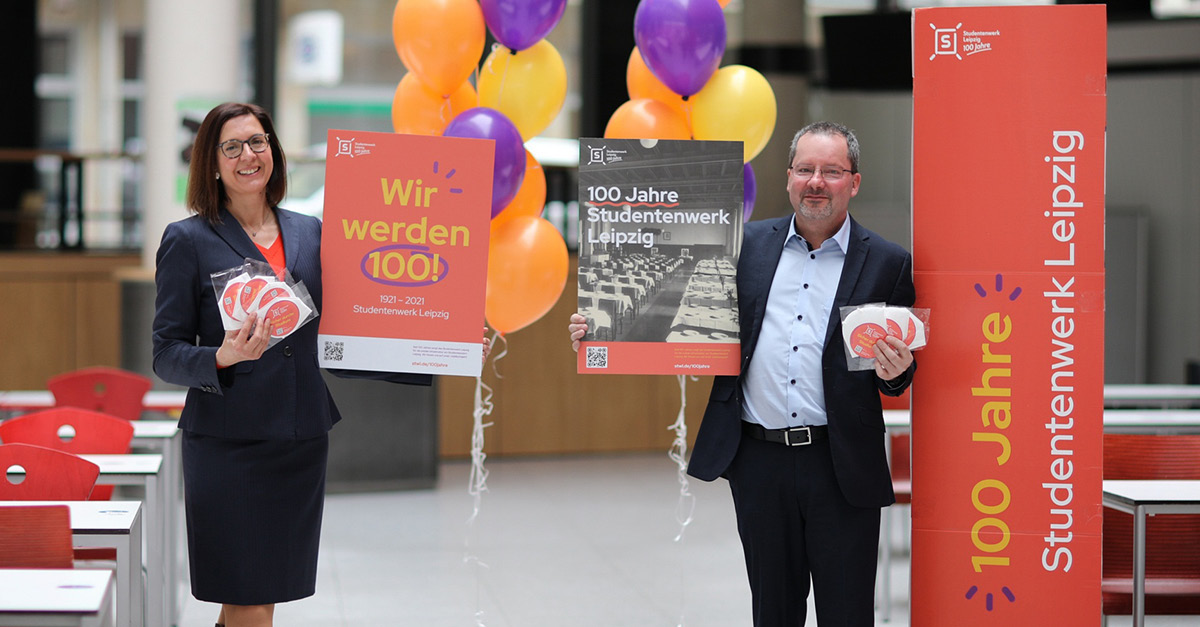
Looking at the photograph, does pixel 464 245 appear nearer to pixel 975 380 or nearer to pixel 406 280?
pixel 406 280

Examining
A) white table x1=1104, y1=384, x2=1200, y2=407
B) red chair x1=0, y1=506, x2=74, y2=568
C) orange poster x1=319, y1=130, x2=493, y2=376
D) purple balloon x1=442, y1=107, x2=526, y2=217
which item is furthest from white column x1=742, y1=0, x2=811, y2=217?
red chair x1=0, y1=506, x2=74, y2=568

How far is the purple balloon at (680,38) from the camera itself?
Result: 3641 mm

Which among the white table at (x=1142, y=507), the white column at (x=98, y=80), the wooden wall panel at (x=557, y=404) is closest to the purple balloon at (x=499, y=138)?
the white table at (x=1142, y=507)

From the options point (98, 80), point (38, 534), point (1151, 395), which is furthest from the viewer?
point (98, 80)

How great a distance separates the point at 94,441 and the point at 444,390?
180 inches

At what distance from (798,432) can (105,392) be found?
4231 millimetres

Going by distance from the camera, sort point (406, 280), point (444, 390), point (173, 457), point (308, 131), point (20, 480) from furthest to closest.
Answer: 1. point (308, 131)
2. point (444, 390)
3. point (173, 457)
4. point (20, 480)
5. point (406, 280)

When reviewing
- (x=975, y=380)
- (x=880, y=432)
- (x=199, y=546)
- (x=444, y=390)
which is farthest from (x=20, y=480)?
(x=444, y=390)

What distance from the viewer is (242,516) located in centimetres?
299

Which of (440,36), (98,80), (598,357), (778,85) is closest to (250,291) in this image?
(598,357)

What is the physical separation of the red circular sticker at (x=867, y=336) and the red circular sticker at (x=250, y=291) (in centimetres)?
144

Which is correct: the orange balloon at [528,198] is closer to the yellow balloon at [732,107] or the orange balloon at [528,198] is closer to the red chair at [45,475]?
the yellow balloon at [732,107]

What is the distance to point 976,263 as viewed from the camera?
2945mm

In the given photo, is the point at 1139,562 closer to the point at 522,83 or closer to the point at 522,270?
the point at 522,270
